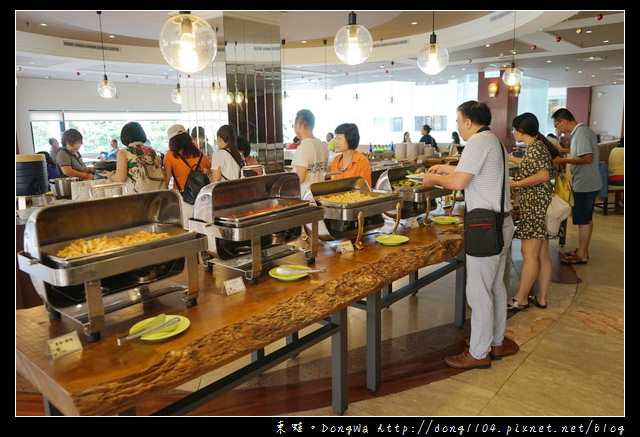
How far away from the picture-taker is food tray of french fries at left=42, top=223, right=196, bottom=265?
1.44 meters

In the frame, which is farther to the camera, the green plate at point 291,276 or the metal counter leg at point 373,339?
the metal counter leg at point 373,339

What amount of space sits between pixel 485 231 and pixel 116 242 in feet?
5.73

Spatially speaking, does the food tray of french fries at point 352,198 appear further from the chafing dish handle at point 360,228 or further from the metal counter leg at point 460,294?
the metal counter leg at point 460,294

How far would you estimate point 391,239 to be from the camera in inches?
99.8

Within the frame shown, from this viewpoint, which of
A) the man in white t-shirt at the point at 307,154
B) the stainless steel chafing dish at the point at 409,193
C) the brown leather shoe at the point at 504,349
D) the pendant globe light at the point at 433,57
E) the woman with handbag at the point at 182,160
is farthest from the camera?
the pendant globe light at the point at 433,57

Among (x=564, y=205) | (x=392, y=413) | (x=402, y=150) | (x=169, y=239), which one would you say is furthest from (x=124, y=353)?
(x=402, y=150)

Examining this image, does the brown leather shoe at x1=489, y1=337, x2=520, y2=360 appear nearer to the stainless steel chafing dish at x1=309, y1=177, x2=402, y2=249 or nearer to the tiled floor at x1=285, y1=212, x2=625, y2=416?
the tiled floor at x1=285, y1=212, x2=625, y2=416

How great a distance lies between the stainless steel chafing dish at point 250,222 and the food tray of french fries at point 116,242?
0.58ft

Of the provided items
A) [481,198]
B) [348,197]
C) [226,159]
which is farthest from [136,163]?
[481,198]

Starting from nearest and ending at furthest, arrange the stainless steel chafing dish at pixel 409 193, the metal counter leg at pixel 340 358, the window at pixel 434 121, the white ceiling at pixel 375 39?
the metal counter leg at pixel 340 358 < the stainless steel chafing dish at pixel 409 193 < the white ceiling at pixel 375 39 < the window at pixel 434 121

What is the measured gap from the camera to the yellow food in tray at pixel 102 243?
1.48 metres

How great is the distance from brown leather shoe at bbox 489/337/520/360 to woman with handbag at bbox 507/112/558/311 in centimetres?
61

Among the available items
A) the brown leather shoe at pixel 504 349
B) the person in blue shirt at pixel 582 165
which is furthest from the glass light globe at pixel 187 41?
the person in blue shirt at pixel 582 165
